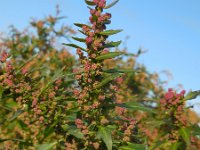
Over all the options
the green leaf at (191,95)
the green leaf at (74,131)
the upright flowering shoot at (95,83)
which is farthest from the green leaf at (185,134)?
the green leaf at (74,131)

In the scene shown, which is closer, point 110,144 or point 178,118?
point 110,144

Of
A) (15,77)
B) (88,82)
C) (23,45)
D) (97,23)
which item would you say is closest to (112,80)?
(88,82)

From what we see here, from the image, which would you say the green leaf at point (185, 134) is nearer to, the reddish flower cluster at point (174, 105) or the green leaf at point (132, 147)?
the reddish flower cluster at point (174, 105)

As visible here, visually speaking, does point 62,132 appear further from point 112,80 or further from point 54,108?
point 112,80

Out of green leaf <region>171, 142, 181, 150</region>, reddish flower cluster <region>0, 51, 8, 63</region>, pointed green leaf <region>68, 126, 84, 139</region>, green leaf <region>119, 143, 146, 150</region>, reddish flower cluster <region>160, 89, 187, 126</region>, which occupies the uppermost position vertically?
reddish flower cluster <region>0, 51, 8, 63</region>

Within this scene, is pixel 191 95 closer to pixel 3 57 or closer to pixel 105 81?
pixel 105 81

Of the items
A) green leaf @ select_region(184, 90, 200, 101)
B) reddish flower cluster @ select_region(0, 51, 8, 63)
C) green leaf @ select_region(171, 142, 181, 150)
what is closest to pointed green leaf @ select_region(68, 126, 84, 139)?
reddish flower cluster @ select_region(0, 51, 8, 63)

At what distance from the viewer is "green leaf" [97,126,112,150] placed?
2.05 m

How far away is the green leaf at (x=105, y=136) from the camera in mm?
2052

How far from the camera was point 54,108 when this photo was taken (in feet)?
7.73

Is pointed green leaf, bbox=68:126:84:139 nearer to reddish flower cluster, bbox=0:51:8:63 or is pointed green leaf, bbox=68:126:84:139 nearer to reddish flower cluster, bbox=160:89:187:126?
reddish flower cluster, bbox=0:51:8:63

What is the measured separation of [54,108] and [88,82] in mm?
278

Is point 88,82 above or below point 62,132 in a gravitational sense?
above

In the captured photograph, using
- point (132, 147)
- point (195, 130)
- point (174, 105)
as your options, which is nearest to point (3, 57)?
point (132, 147)
